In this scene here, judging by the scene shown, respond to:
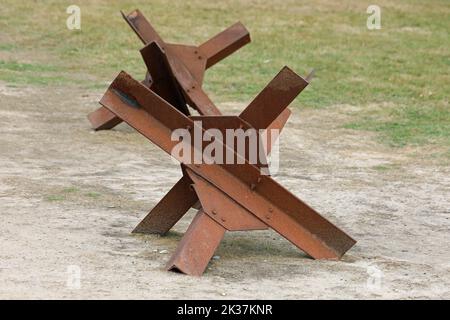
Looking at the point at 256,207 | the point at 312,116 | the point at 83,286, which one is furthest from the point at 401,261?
the point at 312,116

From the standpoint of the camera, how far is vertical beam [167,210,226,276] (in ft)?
21.0

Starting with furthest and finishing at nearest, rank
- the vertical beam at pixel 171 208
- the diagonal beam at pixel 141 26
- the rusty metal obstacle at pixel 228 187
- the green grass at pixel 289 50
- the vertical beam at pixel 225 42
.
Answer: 1. the green grass at pixel 289 50
2. the vertical beam at pixel 225 42
3. the diagonal beam at pixel 141 26
4. the vertical beam at pixel 171 208
5. the rusty metal obstacle at pixel 228 187

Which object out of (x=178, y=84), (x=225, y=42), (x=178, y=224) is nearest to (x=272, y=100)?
(x=178, y=224)

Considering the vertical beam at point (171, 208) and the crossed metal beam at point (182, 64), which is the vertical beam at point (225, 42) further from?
the vertical beam at point (171, 208)

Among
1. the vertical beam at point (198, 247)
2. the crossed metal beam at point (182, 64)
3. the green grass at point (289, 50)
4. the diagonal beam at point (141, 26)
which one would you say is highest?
the diagonal beam at point (141, 26)

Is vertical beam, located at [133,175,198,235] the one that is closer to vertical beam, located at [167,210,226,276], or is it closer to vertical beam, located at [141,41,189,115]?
vertical beam, located at [167,210,226,276]

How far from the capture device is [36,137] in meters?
11.0

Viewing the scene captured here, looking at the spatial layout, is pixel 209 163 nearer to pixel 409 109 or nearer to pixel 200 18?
pixel 409 109

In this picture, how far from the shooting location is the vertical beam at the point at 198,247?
21.0 feet

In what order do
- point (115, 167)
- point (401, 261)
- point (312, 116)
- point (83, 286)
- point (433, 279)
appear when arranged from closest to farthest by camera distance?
point (83, 286)
point (433, 279)
point (401, 261)
point (115, 167)
point (312, 116)

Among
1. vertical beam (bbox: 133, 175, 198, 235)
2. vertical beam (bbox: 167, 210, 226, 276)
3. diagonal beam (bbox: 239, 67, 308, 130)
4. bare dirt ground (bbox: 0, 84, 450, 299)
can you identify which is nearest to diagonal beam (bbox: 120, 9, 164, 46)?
bare dirt ground (bbox: 0, 84, 450, 299)

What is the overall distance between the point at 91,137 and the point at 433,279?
544 centimetres

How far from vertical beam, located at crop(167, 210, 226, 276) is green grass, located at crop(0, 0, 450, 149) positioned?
513 centimetres

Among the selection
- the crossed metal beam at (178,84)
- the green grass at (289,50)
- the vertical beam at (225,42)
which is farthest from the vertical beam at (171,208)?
the green grass at (289,50)
